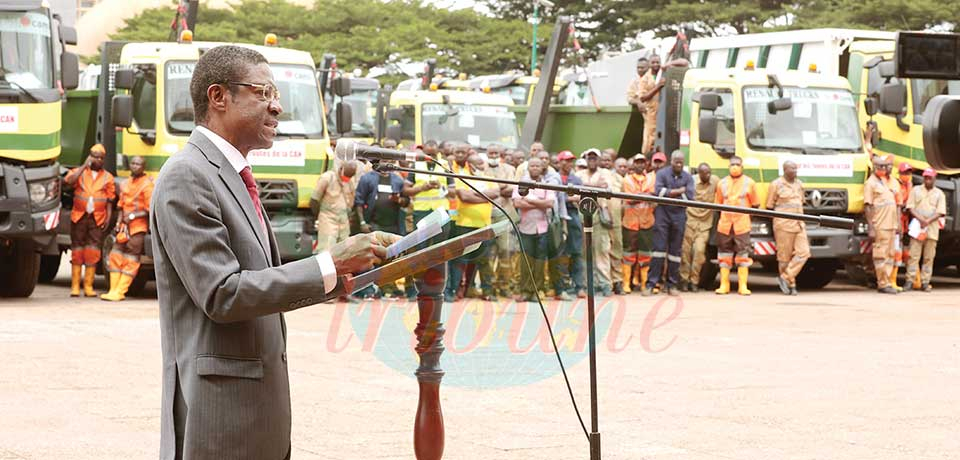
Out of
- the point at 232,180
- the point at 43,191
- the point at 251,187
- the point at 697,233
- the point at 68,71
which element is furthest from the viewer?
the point at 697,233

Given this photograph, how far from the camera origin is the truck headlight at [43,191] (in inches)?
630

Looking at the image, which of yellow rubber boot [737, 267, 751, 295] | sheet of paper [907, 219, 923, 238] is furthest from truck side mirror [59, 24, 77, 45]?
sheet of paper [907, 219, 923, 238]

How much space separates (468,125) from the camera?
70.1 ft

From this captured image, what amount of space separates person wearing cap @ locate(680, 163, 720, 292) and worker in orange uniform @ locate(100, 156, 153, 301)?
6.95 m

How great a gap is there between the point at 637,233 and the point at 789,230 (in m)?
1.94

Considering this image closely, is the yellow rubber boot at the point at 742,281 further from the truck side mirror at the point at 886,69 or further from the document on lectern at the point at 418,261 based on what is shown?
the document on lectern at the point at 418,261

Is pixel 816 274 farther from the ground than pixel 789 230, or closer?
closer

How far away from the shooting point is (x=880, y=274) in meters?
20.4

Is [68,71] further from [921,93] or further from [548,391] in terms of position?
[921,93]

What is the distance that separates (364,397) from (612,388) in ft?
5.73

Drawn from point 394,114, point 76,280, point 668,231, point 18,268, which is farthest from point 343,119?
point 668,231

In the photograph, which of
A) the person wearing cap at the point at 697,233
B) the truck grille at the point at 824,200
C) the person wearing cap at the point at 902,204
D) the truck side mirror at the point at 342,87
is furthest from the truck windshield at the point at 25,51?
the person wearing cap at the point at 902,204

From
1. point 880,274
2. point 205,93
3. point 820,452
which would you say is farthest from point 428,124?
point 205,93

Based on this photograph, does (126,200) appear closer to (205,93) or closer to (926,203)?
(926,203)
